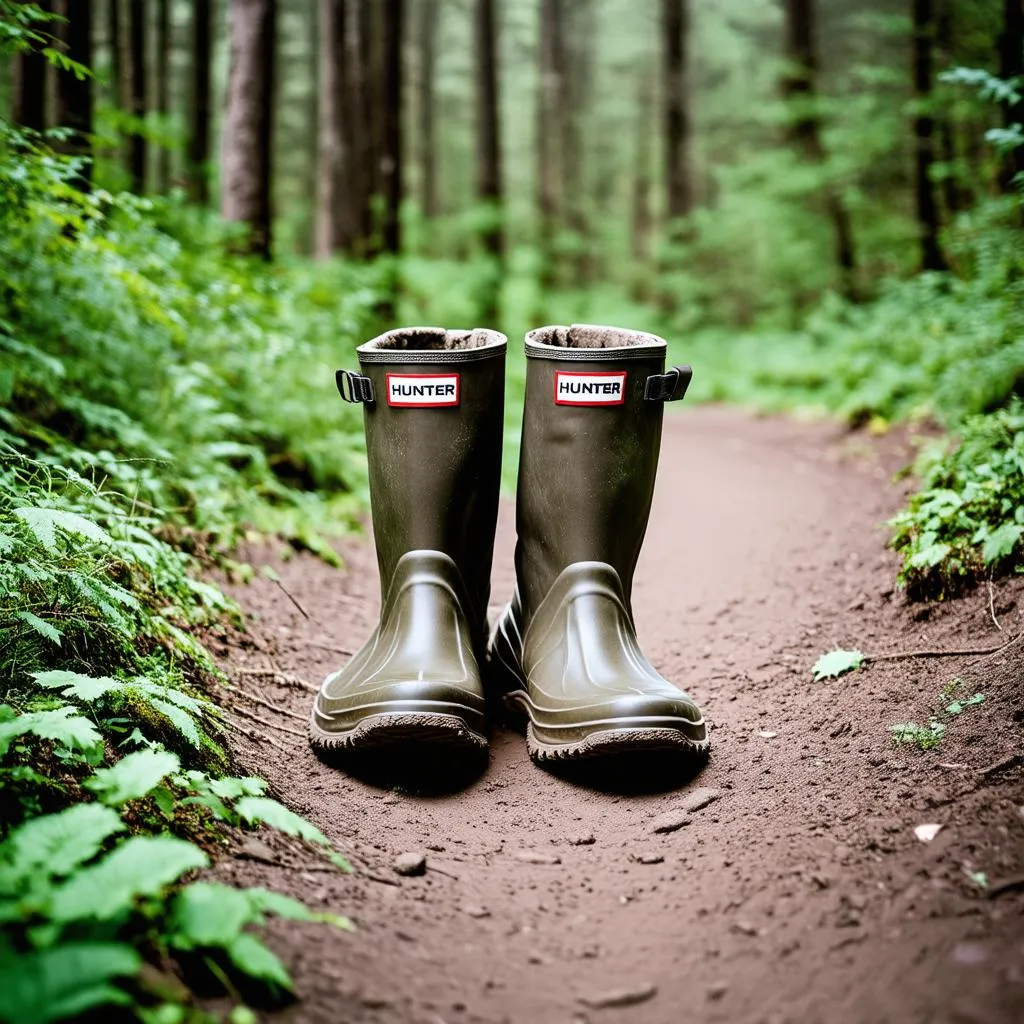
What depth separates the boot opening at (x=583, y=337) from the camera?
92.7 inches

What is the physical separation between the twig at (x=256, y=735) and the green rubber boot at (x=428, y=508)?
8 centimetres

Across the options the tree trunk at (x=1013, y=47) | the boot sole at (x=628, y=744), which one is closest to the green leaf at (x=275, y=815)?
the boot sole at (x=628, y=744)

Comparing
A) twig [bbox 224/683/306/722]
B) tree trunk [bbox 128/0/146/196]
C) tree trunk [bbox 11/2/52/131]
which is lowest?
twig [bbox 224/683/306/722]

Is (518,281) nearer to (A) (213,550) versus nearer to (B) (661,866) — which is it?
(A) (213,550)

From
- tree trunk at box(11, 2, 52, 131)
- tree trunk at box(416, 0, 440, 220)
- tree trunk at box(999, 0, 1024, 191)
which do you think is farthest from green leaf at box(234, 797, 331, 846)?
tree trunk at box(416, 0, 440, 220)

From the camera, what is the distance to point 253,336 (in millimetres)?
4688

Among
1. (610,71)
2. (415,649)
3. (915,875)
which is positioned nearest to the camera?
(915,875)

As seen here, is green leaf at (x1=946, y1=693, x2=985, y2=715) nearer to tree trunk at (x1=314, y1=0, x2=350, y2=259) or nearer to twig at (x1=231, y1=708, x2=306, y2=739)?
twig at (x1=231, y1=708, x2=306, y2=739)

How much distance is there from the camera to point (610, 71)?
28.1m

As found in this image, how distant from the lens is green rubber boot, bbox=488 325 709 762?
7.06 ft

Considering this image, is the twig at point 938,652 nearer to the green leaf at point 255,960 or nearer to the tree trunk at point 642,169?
the green leaf at point 255,960

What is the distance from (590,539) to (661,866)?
3.00 ft

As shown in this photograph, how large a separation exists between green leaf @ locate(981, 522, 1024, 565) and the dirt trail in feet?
0.32

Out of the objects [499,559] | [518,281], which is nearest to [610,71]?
[518,281]
